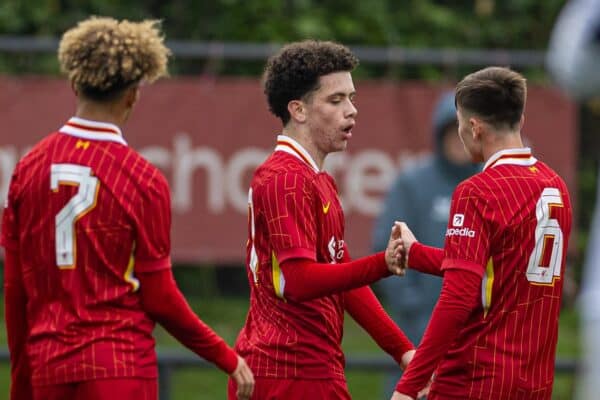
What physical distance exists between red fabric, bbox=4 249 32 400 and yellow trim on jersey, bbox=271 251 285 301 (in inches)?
A: 34.5

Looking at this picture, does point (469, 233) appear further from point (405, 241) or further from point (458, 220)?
point (405, 241)

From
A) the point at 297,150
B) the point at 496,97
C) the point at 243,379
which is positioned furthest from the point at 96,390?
the point at 496,97

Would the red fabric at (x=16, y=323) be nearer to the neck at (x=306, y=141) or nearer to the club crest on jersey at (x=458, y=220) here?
the neck at (x=306, y=141)

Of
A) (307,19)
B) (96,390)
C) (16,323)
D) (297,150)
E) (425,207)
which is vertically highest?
(307,19)

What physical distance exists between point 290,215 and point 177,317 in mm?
550

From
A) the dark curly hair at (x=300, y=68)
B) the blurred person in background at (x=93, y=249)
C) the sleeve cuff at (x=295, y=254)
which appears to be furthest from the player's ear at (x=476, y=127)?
the blurred person in background at (x=93, y=249)

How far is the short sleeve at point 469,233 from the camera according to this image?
5051mm

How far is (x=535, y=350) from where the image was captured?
519 centimetres

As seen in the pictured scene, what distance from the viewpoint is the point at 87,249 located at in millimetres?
5102

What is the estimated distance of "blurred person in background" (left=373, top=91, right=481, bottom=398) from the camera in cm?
784

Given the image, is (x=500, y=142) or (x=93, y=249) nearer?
(x=93, y=249)

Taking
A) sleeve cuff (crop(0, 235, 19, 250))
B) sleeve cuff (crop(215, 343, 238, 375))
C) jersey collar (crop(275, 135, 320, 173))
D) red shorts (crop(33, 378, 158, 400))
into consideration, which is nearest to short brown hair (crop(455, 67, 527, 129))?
jersey collar (crop(275, 135, 320, 173))

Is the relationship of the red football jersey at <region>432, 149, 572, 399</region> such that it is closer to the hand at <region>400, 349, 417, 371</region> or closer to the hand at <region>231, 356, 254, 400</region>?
the hand at <region>400, 349, 417, 371</region>

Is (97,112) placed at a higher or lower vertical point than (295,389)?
higher
